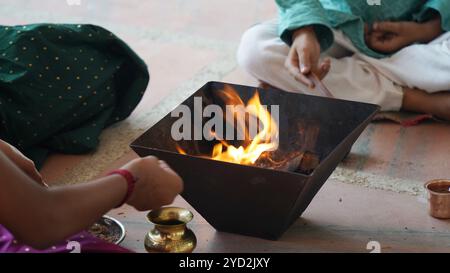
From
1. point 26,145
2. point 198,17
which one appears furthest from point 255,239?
point 198,17

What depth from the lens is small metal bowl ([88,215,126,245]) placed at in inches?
72.1

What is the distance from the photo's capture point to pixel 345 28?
2523 mm

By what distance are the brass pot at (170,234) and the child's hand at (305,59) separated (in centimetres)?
58

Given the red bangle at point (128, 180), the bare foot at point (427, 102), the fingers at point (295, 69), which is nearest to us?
the red bangle at point (128, 180)

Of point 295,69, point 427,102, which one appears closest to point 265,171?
point 295,69

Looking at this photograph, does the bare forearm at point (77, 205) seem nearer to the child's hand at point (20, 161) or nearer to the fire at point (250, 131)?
the child's hand at point (20, 161)

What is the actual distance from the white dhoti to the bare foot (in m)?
0.02

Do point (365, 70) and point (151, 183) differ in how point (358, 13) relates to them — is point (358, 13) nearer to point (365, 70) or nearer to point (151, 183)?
point (365, 70)

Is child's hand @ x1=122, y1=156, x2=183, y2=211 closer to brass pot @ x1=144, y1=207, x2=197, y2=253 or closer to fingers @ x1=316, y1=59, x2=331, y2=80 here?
brass pot @ x1=144, y1=207, x2=197, y2=253

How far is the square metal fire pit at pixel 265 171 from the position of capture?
1650mm

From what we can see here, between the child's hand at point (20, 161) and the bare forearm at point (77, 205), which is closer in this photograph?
the bare forearm at point (77, 205)

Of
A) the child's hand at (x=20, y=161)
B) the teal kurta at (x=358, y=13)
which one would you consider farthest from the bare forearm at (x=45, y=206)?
the teal kurta at (x=358, y=13)

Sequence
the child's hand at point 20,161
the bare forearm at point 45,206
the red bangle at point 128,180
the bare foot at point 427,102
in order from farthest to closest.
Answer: the bare foot at point 427,102
the child's hand at point 20,161
the red bangle at point 128,180
the bare forearm at point 45,206

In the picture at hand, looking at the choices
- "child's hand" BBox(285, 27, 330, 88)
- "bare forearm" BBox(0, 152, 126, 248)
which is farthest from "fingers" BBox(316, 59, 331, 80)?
"bare forearm" BBox(0, 152, 126, 248)
